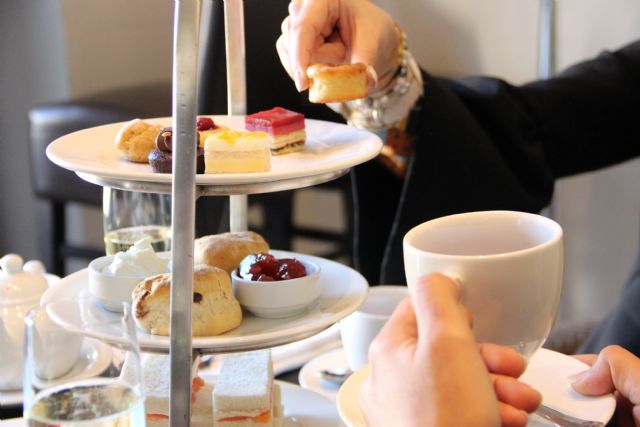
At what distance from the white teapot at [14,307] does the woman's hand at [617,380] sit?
55cm

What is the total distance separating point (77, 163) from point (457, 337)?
301mm

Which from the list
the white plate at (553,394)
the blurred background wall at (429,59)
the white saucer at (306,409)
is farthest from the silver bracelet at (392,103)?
the blurred background wall at (429,59)

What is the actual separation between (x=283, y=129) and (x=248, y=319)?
17cm

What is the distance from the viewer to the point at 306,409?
0.86m

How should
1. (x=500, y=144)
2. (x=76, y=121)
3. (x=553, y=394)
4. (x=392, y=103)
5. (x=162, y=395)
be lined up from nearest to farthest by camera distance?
(x=553, y=394) → (x=162, y=395) → (x=392, y=103) → (x=500, y=144) → (x=76, y=121)

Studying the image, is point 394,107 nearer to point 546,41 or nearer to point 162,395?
point 162,395

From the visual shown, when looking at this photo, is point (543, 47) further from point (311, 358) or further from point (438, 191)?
point (311, 358)

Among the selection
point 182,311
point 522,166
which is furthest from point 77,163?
point 522,166

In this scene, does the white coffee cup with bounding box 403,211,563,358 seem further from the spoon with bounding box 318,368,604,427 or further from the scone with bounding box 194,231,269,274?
the scone with bounding box 194,231,269,274

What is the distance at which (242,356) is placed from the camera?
83 cm

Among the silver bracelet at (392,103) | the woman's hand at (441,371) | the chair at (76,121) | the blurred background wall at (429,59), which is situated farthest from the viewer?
the blurred background wall at (429,59)

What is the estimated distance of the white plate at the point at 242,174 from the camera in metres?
0.61

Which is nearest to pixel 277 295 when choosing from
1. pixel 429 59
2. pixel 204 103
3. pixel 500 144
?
pixel 500 144

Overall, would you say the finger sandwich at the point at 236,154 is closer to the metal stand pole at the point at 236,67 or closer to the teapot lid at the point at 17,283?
the metal stand pole at the point at 236,67
